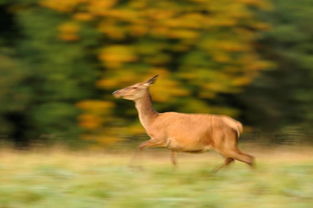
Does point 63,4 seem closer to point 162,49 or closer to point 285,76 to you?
point 162,49

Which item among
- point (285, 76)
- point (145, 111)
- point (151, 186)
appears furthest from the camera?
point (285, 76)

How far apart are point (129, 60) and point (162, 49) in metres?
1.00

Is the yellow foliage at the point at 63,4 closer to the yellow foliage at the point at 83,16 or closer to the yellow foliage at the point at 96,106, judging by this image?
the yellow foliage at the point at 83,16

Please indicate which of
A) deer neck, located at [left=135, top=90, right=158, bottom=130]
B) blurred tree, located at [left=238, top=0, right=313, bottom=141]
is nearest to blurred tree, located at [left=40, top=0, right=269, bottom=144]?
blurred tree, located at [left=238, top=0, right=313, bottom=141]

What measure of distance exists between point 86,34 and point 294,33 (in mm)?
5984

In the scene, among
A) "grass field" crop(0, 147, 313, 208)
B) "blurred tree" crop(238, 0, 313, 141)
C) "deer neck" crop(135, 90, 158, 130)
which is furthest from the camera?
"blurred tree" crop(238, 0, 313, 141)

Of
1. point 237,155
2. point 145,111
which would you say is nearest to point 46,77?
point 145,111

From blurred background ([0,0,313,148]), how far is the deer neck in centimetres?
679

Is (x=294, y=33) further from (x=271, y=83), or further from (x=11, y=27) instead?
(x=11, y=27)

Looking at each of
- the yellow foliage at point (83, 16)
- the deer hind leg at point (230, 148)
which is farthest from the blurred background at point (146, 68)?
the deer hind leg at point (230, 148)

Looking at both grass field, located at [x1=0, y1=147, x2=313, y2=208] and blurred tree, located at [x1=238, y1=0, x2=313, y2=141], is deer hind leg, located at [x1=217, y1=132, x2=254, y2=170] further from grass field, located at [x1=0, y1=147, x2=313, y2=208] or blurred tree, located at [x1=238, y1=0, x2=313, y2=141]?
blurred tree, located at [x1=238, y1=0, x2=313, y2=141]

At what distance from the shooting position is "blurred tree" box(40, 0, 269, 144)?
60.7 feet

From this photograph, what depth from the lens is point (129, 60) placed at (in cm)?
1861

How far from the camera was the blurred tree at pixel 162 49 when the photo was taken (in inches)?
729
